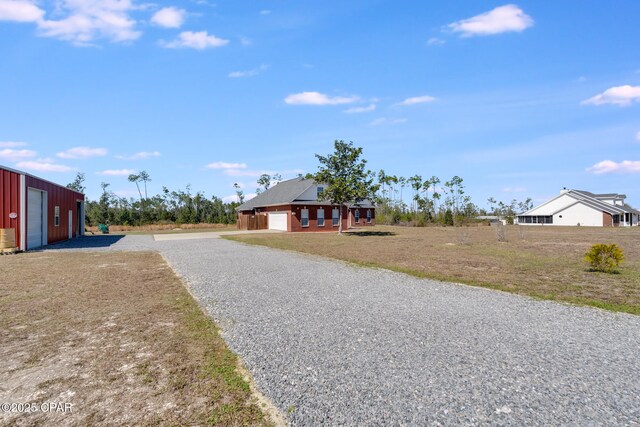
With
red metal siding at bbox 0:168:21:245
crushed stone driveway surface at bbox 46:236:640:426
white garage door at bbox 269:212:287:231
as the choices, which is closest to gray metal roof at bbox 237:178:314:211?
white garage door at bbox 269:212:287:231

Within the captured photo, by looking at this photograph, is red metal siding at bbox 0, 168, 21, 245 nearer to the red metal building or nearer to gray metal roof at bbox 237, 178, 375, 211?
the red metal building

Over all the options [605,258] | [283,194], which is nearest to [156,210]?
[283,194]

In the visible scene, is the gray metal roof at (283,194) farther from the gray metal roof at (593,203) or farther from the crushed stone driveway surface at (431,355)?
the gray metal roof at (593,203)

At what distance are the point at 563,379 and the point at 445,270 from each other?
7.27 meters

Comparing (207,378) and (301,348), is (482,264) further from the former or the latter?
(207,378)

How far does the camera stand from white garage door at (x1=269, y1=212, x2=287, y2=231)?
3522 cm

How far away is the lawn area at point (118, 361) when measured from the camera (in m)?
3.02

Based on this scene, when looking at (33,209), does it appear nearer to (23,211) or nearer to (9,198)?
(23,211)

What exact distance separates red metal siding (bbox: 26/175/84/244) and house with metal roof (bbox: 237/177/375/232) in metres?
16.3

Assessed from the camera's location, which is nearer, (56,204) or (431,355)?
(431,355)

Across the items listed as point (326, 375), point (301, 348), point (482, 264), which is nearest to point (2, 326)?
point (301, 348)

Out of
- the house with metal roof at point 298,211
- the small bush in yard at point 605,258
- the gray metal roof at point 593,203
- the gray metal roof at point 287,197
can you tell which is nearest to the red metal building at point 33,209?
the house with metal roof at point 298,211

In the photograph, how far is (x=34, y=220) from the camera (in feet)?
62.6

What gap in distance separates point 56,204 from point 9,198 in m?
6.17
